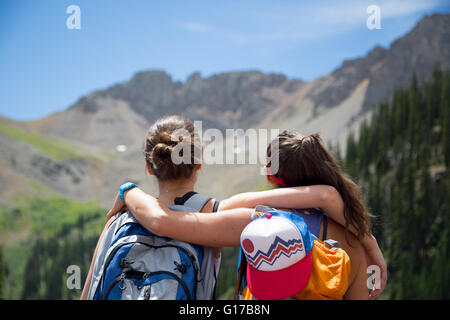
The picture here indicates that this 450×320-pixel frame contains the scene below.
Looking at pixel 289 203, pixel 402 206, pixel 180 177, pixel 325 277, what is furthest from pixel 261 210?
pixel 402 206

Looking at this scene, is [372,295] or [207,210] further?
[372,295]

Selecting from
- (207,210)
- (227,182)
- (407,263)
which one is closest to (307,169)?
(207,210)

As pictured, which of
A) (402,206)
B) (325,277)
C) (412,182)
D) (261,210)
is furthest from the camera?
(412,182)

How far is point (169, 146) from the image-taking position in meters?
3.09

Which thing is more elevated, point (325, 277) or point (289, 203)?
point (289, 203)

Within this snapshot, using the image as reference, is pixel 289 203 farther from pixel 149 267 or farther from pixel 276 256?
pixel 149 267

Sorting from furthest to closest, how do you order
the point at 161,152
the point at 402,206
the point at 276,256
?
the point at 402,206 < the point at 161,152 < the point at 276,256

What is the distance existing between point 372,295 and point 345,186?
99 cm

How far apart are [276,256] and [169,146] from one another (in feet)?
4.15

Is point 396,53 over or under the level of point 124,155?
A: over

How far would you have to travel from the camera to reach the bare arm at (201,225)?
106 inches
